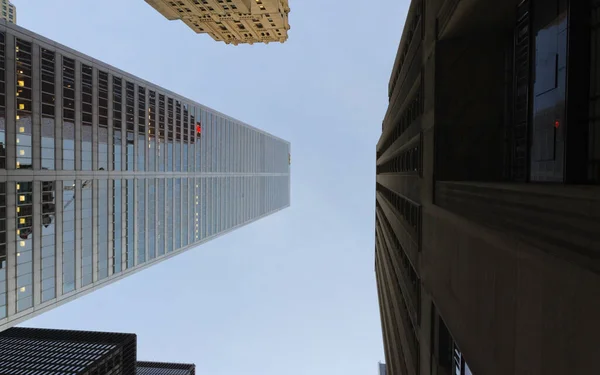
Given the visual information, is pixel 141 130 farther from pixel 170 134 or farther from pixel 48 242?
pixel 48 242

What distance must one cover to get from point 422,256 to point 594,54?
16743mm

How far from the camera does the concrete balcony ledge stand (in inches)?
343

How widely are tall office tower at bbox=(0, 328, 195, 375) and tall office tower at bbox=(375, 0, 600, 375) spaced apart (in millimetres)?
100166

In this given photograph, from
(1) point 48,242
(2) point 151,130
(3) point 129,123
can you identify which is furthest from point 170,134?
(1) point 48,242

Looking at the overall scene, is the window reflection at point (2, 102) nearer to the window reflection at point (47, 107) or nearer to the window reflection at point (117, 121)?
the window reflection at point (47, 107)

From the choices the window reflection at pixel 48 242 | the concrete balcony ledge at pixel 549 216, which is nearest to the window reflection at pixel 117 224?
the window reflection at pixel 48 242

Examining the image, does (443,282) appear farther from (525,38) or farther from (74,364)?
(74,364)

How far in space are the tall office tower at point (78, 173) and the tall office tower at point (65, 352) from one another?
1705 inches

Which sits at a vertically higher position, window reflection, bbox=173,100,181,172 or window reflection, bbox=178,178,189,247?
window reflection, bbox=173,100,181,172

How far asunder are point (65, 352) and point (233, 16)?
10041cm

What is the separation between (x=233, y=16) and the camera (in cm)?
8612

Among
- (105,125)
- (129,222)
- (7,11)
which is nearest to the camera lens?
(105,125)

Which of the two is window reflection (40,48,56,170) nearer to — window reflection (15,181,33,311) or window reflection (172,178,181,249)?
window reflection (15,181,33,311)

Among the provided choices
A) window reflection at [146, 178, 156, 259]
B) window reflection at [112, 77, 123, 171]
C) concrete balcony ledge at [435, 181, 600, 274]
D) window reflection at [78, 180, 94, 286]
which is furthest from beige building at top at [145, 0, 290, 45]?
concrete balcony ledge at [435, 181, 600, 274]
